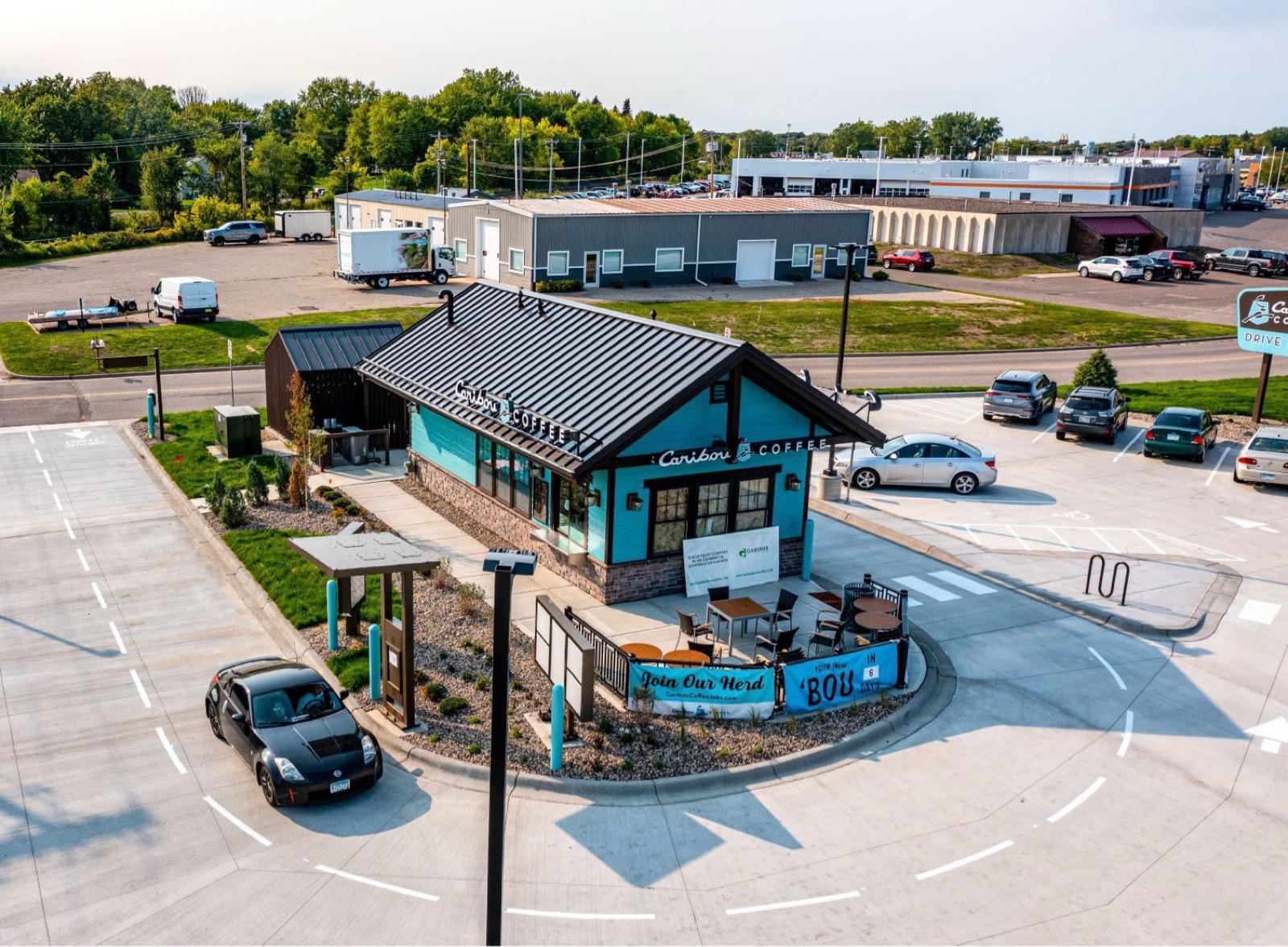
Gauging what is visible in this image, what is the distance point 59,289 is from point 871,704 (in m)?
56.9

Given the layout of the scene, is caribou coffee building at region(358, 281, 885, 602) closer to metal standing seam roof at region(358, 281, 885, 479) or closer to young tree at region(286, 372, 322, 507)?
metal standing seam roof at region(358, 281, 885, 479)

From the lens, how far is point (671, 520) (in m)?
22.4

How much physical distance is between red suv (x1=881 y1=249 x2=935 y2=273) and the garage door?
1257 centimetres

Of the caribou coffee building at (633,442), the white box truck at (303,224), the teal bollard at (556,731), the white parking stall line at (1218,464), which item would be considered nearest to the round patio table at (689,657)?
the teal bollard at (556,731)

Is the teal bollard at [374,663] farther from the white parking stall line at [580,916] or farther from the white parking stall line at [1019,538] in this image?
the white parking stall line at [1019,538]

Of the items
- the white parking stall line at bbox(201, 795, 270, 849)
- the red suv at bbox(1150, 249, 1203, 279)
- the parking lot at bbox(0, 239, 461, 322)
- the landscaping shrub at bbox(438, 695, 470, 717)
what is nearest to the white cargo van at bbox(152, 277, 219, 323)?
the parking lot at bbox(0, 239, 461, 322)

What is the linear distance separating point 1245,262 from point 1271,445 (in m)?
57.1

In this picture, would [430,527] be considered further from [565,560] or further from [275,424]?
[275,424]

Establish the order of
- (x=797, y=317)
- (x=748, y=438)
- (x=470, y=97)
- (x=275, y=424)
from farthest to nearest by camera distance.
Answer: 1. (x=470, y=97)
2. (x=797, y=317)
3. (x=275, y=424)
4. (x=748, y=438)

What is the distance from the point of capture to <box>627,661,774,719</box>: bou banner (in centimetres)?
1734

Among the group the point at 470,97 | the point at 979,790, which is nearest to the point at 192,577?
the point at 979,790

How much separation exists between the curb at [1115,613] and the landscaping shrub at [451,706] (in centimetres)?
1230

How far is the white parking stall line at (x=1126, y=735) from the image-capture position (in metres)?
17.2

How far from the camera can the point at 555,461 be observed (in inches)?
834
